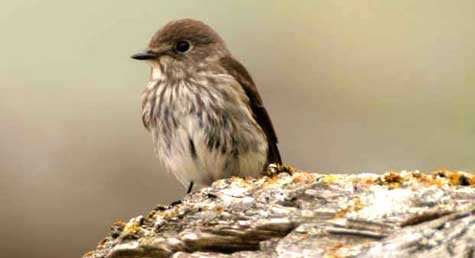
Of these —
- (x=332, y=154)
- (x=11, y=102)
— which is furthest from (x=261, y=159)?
(x=11, y=102)

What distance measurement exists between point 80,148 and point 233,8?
8.25 feet

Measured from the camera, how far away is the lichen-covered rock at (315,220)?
877cm

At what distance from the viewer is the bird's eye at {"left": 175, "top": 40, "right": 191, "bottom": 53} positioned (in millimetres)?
13625

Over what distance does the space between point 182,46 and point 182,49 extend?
0.15 ft

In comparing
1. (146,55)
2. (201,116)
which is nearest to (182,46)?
(146,55)

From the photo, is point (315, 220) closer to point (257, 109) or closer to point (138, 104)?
point (257, 109)

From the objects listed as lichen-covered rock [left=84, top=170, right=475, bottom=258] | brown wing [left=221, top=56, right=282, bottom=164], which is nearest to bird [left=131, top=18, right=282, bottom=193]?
brown wing [left=221, top=56, right=282, bottom=164]

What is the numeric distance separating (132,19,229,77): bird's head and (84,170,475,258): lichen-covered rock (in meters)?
3.19

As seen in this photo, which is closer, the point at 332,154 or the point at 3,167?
the point at 332,154

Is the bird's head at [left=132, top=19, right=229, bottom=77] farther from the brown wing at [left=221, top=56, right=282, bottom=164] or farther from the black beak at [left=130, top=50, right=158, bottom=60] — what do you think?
the brown wing at [left=221, top=56, right=282, bottom=164]

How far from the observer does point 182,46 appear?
44.9 feet

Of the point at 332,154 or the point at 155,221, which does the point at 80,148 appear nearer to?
the point at 332,154

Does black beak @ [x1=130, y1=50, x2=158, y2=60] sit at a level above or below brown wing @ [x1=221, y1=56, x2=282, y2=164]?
above

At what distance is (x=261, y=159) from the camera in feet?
42.7
